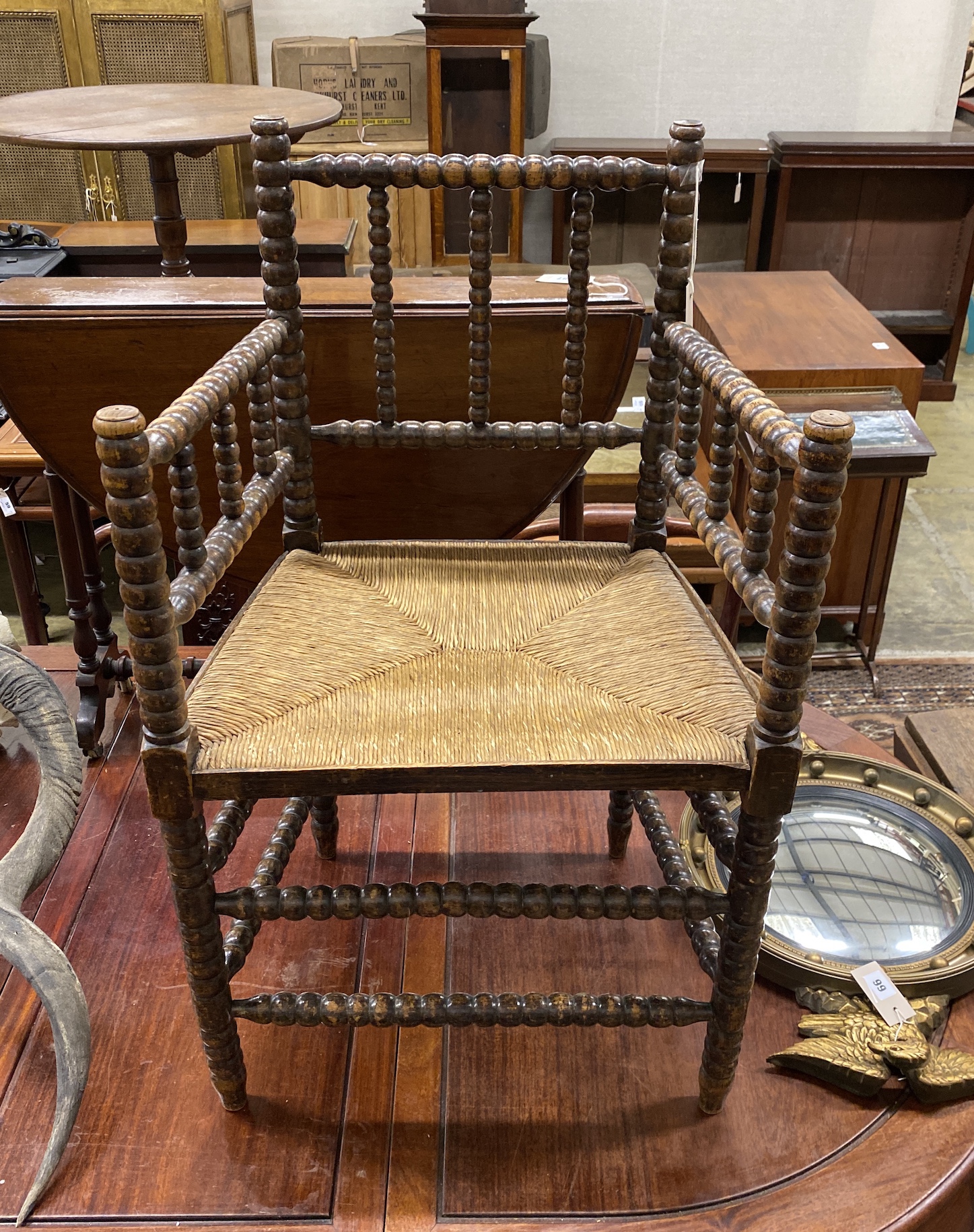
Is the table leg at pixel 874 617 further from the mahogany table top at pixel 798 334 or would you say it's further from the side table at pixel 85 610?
the side table at pixel 85 610

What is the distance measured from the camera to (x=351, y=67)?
3920 mm

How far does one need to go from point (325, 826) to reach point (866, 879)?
73 cm

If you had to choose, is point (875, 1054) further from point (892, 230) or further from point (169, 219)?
point (892, 230)

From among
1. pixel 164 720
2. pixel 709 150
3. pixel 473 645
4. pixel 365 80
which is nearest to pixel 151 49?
pixel 365 80

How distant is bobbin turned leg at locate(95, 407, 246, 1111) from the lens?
0.86 m

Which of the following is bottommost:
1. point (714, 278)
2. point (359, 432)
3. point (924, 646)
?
point (924, 646)

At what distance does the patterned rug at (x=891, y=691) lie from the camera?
277cm

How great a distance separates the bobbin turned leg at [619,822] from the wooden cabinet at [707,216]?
3.36m

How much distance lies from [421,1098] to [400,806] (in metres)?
0.53

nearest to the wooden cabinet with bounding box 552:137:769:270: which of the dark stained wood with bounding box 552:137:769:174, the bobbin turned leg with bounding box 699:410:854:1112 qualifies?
the dark stained wood with bounding box 552:137:769:174

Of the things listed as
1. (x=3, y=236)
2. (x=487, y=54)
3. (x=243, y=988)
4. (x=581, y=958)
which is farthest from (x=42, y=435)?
(x=487, y=54)

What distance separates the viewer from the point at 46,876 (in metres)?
1.41

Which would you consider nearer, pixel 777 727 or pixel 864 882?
pixel 777 727

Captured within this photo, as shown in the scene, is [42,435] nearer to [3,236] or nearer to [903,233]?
[3,236]
